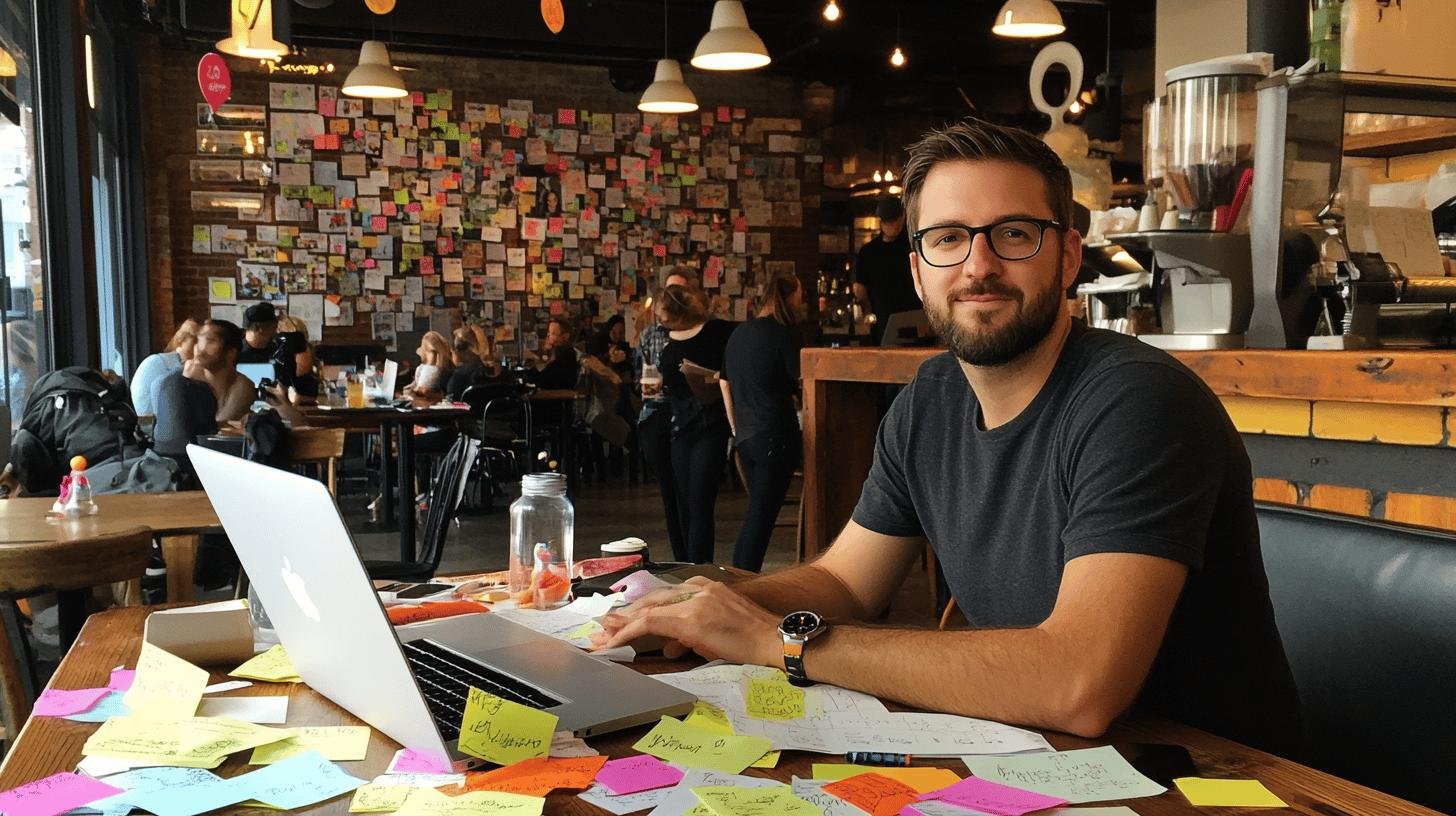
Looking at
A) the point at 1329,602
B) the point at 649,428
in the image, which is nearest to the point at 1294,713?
the point at 1329,602

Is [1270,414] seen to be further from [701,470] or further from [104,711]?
[701,470]

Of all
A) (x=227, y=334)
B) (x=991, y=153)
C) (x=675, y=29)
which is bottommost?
(x=227, y=334)

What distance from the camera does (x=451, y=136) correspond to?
35.4ft

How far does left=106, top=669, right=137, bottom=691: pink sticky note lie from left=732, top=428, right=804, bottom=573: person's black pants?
4.11m

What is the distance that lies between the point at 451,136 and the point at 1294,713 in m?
10.3

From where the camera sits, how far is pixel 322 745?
44.1 inches

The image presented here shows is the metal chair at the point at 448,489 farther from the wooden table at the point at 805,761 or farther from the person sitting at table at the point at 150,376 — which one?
the person sitting at table at the point at 150,376

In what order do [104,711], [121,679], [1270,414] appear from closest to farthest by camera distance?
[104,711] < [121,679] < [1270,414]

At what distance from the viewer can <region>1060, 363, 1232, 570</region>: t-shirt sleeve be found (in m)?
1.33

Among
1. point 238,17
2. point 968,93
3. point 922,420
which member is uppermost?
point 968,93

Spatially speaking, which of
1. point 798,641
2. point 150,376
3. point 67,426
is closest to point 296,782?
point 798,641

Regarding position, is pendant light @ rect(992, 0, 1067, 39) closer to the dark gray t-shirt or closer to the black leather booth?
the dark gray t-shirt

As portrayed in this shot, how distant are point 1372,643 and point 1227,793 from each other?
50 cm

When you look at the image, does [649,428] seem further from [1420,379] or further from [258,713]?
[258,713]
